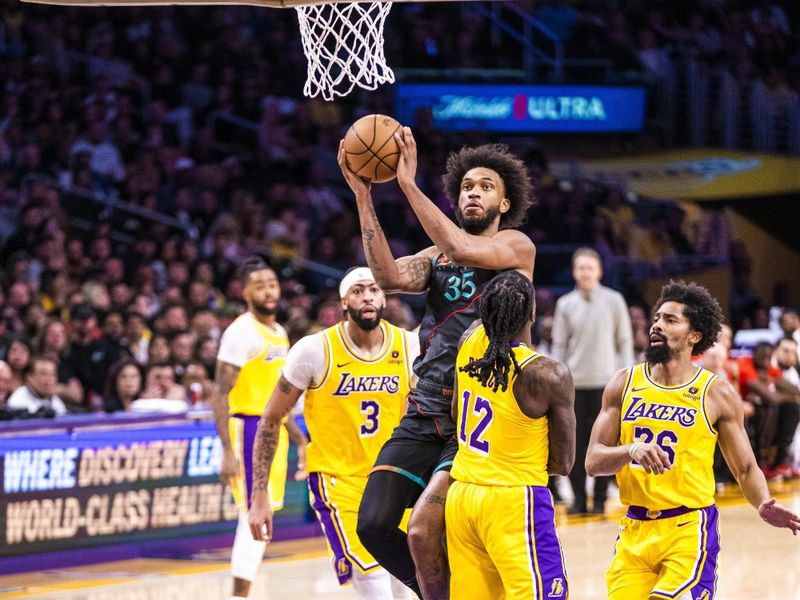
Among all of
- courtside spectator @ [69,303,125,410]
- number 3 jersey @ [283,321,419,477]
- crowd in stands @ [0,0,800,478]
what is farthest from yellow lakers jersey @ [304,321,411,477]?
courtside spectator @ [69,303,125,410]

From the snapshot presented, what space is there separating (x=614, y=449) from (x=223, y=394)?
3.10 meters

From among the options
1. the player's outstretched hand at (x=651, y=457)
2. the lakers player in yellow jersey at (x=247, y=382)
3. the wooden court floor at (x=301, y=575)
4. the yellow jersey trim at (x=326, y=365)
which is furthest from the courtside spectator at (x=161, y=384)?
the player's outstretched hand at (x=651, y=457)

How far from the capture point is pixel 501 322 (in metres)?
5.13

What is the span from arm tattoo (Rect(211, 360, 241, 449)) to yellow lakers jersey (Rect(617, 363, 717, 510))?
293cm

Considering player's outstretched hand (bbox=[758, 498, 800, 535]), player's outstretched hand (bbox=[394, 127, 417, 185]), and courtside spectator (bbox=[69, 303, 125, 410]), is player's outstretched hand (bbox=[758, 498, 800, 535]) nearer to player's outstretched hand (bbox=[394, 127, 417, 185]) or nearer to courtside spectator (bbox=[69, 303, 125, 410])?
player's outstretched hand (bbox=[394, 127, 417, 185])

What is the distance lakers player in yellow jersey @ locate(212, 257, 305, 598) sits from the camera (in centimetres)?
803

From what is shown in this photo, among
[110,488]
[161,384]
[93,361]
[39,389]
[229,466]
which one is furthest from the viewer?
[93,361]

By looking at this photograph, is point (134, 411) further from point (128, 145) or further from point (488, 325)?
point (128, 145)

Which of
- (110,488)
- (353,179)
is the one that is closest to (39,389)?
(110,488)

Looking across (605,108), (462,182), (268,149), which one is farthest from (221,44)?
(462,182)

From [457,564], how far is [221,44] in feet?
45.4

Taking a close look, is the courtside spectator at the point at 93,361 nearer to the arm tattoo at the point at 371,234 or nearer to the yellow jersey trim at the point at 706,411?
the arm tattoo at the point at 371,234

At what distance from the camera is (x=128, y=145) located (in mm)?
15820

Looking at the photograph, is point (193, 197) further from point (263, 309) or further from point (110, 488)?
point (263, 309)
